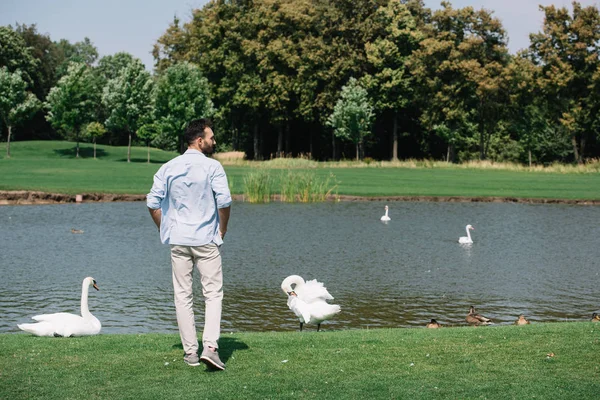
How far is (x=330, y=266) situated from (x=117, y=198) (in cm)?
2001

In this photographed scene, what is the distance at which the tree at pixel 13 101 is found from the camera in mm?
71062

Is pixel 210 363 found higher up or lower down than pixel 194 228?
lower down

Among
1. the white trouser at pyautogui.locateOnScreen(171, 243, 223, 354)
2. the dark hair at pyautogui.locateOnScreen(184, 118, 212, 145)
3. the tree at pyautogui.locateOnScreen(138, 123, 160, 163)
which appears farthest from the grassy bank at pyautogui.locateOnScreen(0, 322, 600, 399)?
the tree at pyautogui.locateOnScreen(138, 123, 160, 163)

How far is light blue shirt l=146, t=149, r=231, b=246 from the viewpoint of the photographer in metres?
7.96

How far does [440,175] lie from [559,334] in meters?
46.2

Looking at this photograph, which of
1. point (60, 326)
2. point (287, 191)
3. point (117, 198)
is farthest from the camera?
point (117, 198)

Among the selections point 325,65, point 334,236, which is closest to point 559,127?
point 325,65

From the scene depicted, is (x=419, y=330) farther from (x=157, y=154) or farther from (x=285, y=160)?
(x=157, y=154)

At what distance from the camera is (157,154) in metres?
82.3

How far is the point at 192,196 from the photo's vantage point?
8.02 metres

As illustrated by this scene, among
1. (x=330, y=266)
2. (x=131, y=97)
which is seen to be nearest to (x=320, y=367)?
(x=330, y=266)

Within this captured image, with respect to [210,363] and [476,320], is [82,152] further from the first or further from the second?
[210,363]

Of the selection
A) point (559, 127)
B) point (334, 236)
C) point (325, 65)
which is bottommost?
point (334, 236)

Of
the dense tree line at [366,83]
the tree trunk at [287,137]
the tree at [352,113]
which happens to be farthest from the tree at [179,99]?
the tree at [352,113]
